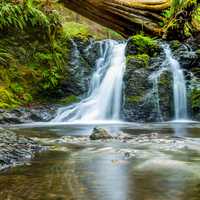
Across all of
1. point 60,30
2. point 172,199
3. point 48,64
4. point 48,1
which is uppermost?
point 48,1

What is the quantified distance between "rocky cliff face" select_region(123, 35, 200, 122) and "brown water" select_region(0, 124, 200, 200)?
568 cm

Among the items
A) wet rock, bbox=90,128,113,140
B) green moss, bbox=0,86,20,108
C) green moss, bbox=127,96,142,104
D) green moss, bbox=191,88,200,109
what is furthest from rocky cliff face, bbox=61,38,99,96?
wet rock, bbox=90,128,113,140

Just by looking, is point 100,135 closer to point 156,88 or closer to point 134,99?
point 134,99

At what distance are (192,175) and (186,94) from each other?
8163mm

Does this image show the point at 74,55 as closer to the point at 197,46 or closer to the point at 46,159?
the point at 197,46

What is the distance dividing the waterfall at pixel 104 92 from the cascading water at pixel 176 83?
104 centimetres

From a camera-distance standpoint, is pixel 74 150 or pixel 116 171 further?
pixel 74 150

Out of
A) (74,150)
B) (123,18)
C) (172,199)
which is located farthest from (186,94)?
(172,199)

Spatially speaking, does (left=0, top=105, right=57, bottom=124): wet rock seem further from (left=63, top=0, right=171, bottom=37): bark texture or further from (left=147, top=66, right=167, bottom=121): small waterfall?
(left=63, top=0, right=171, bottom=37): bark texture

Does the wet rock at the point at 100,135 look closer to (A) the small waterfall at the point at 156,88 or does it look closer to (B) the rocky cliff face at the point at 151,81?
(B) the rocky cliff face at the point at 151,81

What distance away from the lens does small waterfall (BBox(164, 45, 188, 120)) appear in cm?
1134

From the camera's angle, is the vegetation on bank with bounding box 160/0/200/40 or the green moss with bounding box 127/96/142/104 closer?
the green moss with bounding box 127/96/142/104

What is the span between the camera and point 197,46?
12.6 metres

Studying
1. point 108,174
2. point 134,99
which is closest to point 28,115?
point 134,99
